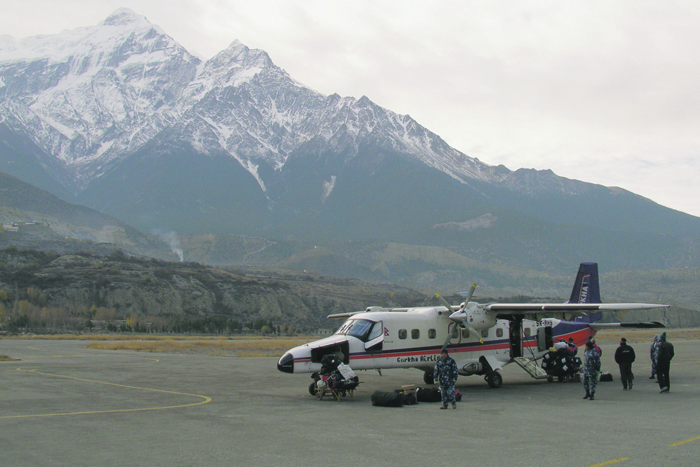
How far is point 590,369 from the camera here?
74.9 ft

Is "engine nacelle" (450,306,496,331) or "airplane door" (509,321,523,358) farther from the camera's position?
"airplane door" (509,321,523,358)

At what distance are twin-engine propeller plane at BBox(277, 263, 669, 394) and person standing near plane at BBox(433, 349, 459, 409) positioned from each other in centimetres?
560

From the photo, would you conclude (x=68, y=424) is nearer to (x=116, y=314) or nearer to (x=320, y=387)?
(x=320, y=387)

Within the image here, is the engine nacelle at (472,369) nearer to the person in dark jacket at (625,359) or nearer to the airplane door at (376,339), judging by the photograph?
the airplane door at (376,339)

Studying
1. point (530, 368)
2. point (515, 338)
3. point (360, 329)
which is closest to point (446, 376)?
point (360, 329)

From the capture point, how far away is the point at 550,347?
32.8 m

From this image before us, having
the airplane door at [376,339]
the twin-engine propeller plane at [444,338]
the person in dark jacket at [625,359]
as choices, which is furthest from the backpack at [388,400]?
the person in dark jacket at [625,359]

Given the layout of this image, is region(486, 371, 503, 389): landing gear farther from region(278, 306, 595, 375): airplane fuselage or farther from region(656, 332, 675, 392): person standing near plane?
region(656, 332, 675, 392): person standing near plane

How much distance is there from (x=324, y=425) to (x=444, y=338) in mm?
12564

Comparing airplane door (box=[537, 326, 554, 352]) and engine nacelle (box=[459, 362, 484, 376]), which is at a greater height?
airplane door (box=[537, 326, 554, 352])

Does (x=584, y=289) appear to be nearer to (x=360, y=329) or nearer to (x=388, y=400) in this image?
(x=360, y=329)

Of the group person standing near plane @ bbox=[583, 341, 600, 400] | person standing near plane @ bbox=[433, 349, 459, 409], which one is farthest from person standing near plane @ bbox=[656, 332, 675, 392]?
person standing near plane @ bbox=[433, 349, 459, 409]

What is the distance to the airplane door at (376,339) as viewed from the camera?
26.4m

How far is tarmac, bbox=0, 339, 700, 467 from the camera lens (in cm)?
1318
